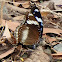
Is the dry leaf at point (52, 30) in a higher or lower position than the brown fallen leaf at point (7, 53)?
higher

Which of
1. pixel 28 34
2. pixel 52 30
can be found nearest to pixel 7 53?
pixel 28 34

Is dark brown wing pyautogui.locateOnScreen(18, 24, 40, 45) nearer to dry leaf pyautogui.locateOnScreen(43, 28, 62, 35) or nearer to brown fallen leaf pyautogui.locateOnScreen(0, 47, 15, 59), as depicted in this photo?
brown fallen leaf pyautogui.locateOnScreen(0, 47, 15, 59)

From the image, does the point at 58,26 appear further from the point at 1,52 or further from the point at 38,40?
the point at 1,52

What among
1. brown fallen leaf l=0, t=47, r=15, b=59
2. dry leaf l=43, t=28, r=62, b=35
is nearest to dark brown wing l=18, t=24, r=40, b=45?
brown fallen leaf l=0, t=47, r=15, b=59

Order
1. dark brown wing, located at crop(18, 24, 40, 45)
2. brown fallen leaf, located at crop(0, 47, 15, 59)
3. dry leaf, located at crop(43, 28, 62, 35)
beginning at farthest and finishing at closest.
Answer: dry leaf, located at crop(43, 28, 62, 35) → dark brown wing, located at crop(18, 24, 40, 45) → brown fallen leaf, located at crop(0, 47, 15, 59)

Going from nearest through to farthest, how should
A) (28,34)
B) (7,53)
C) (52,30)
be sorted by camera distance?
(7,53), (28,34), (52,30)

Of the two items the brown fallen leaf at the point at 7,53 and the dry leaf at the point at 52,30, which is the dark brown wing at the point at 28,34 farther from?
the dry leaf at the point at 52,30

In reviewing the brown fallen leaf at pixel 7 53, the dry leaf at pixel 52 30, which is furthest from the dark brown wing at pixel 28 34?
the dry leaf at pixel 52 30

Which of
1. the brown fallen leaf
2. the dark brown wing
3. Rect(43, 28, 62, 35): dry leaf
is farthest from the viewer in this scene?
Rect(43, 28, 62, 35): dry leaf

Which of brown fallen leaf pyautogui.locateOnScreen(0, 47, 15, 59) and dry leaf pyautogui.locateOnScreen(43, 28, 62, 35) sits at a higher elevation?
dry leaf pyautogui.locateOnScreen(43, 28, 62, 35)

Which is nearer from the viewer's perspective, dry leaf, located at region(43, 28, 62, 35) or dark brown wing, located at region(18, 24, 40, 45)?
dark brown wing, located at region(18, 24, 40, 45)

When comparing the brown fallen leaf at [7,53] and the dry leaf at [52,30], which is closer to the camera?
the brown fallen leaf at [7,53]

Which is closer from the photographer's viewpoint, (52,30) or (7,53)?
(7,53)

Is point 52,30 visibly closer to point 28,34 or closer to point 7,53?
point 28,34
